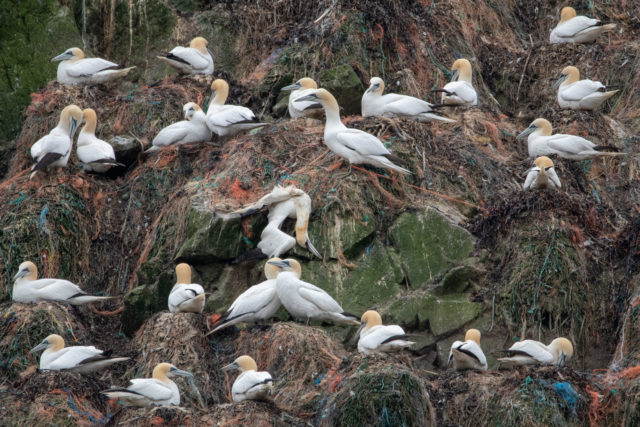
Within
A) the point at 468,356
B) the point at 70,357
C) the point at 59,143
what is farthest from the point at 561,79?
the point at 70,357

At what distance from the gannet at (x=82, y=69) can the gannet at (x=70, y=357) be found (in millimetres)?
6217

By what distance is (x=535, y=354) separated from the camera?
1498 centimetres

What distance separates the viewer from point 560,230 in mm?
16922

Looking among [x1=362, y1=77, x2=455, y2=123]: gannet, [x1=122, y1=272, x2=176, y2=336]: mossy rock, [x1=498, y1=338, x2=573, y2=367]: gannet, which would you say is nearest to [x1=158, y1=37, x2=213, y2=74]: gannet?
[x1=362, y1=77, x2=455, y2=123]: gannet

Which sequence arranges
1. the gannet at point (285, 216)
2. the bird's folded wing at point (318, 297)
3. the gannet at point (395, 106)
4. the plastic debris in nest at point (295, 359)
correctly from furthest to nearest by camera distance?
the gannet at point (395, 106), the gannet at point (285, 216), the bird's folded wing at point (318, 297), the plastic debris in nest at point (295, 359)

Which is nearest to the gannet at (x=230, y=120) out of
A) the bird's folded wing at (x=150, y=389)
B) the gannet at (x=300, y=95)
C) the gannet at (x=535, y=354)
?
the gannet at (x=300, y=95)

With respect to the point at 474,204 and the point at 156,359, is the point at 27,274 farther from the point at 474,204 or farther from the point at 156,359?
the point at 474,204

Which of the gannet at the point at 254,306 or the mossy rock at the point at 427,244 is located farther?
the mossy rock at the point at 427,244

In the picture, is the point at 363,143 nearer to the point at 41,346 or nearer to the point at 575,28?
the point at 41,346

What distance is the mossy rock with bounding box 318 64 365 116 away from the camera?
2059 centimetres

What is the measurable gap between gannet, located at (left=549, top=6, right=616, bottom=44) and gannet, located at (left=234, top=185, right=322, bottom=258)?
6977mm

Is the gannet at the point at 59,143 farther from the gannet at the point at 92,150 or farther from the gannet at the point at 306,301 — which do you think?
the gannet at the point at 306,301

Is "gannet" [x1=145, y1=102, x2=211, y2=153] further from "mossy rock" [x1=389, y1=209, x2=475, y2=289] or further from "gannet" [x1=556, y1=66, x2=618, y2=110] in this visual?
"gannet" [x1=556, y1=66, x2=618, y2=110]

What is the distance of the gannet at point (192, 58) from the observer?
69.1 feet
